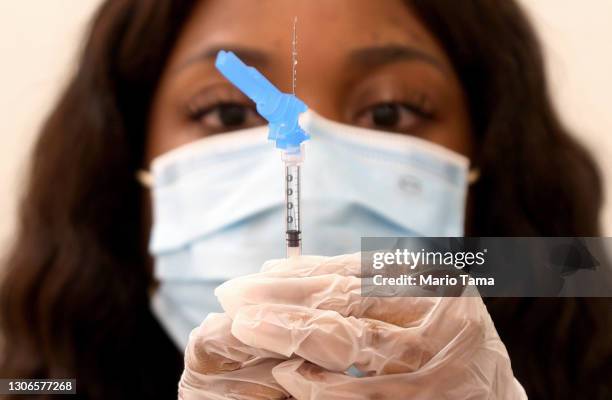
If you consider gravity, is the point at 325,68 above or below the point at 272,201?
above

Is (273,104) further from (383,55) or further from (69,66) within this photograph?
(69,66)

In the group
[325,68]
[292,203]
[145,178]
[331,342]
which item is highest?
[325,68]

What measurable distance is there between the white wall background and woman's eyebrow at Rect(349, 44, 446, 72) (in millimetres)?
239

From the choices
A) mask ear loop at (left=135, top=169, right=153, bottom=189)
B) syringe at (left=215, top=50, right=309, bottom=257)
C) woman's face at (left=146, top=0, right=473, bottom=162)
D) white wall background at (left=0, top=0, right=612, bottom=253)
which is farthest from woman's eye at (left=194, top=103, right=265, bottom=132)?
syringe at (left=215, top=50, right=309, bottom=257)

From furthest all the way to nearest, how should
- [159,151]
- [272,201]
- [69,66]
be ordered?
[69,66] → [159,151] → [272,201]

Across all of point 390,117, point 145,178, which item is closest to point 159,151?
point 145,178

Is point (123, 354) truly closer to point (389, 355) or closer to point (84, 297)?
point (84, 297)

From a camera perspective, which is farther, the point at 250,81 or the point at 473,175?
the point at 473,175

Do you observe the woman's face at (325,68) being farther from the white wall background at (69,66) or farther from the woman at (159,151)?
the white wall background at (69,66)

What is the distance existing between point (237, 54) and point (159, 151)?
18 cm

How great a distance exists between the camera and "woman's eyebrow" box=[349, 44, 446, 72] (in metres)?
0.83

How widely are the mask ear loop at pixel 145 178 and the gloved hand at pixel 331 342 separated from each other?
1.50 feet

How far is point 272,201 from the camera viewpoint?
2.56ft

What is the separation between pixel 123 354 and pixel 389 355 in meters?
0.55
